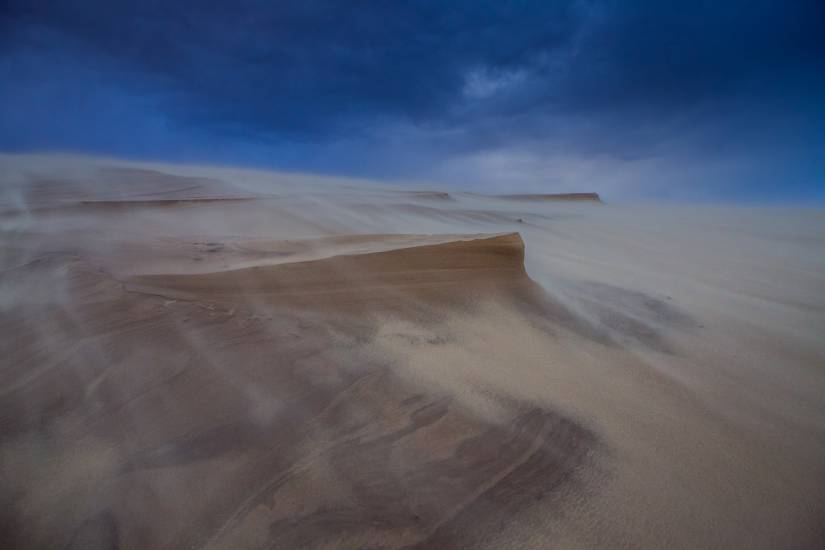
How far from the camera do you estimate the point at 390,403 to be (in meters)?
1.10

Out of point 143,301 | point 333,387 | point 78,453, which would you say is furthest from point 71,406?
point 333,387

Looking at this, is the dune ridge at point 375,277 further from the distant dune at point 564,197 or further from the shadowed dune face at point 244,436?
the distant dune at point 564,197

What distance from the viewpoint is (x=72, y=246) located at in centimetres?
218

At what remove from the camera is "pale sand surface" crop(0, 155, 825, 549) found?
0.79 meters

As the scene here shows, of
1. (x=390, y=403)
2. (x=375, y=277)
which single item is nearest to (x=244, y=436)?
(x=390, y=403)

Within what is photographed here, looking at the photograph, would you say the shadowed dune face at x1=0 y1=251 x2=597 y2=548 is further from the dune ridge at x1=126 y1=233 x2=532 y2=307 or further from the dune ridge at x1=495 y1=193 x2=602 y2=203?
the dune ridge at x1=495 y1=193 x2=602 y2=203

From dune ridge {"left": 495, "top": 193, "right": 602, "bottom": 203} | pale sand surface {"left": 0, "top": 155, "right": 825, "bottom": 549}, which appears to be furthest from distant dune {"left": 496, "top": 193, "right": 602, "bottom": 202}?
pale sand surface {"left": 0, "top": 155, "right": 825, "bottom": 549}

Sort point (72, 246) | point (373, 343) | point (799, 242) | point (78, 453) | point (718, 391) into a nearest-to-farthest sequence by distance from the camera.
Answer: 1. point (78, 453)
2. point (718, 391)
3. point (373, 343)
4. point (72, 246)
5. point (799, 242)

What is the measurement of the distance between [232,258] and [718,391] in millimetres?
2166

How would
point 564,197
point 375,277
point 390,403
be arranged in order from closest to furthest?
point 390,403 → point 375,277 → point 564,197

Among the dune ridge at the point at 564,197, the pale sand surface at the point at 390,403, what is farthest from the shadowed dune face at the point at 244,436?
the dune ridge at the point at 564,197

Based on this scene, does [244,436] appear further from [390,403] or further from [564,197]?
[564,197]

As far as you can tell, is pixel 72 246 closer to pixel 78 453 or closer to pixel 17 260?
pixel 17 260

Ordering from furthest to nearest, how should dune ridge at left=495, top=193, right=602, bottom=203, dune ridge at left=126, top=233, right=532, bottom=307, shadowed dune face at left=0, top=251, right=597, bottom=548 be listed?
dune ridge at left=495, top=193, right=602, bottom=203 → dune ridge at left=126, top=233, right=532, bottom=307 → shadowed dune face at left=0, top=251, right=597, bottom=548
